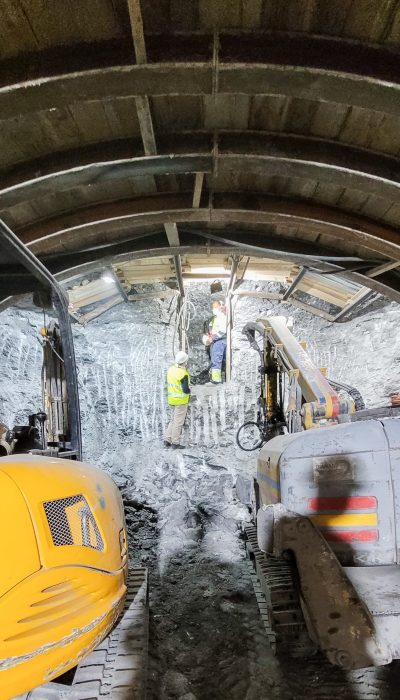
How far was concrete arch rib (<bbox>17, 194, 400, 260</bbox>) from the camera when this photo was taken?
17.6 ft

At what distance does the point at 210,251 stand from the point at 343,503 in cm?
456

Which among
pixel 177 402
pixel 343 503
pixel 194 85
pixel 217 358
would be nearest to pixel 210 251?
pixel 194 85

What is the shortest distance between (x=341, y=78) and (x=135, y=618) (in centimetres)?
458

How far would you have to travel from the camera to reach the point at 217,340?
11.6m

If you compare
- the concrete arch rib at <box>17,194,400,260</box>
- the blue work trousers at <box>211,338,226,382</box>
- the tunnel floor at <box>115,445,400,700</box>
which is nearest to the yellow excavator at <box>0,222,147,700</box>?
the tunnel floor at <box>115,445,400,700</box>

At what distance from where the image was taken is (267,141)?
4.28 meters

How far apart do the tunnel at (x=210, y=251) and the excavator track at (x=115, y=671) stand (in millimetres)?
17

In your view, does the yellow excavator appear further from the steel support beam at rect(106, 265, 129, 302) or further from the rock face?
the steel support beam at rect(106, 265, 129, 302)

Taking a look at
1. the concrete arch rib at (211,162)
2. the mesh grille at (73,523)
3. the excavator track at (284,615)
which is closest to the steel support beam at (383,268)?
the concrete arch rib at (211,162)

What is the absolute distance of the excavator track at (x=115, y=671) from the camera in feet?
7.70

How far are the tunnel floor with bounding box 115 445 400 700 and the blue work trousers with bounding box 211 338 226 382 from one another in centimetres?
358

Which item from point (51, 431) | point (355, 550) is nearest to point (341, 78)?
point (355, 550)

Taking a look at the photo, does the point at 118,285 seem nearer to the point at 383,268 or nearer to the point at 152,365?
the point at 152,365

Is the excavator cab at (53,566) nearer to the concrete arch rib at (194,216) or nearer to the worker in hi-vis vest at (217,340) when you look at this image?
the concrete arch rib at (194,216)
